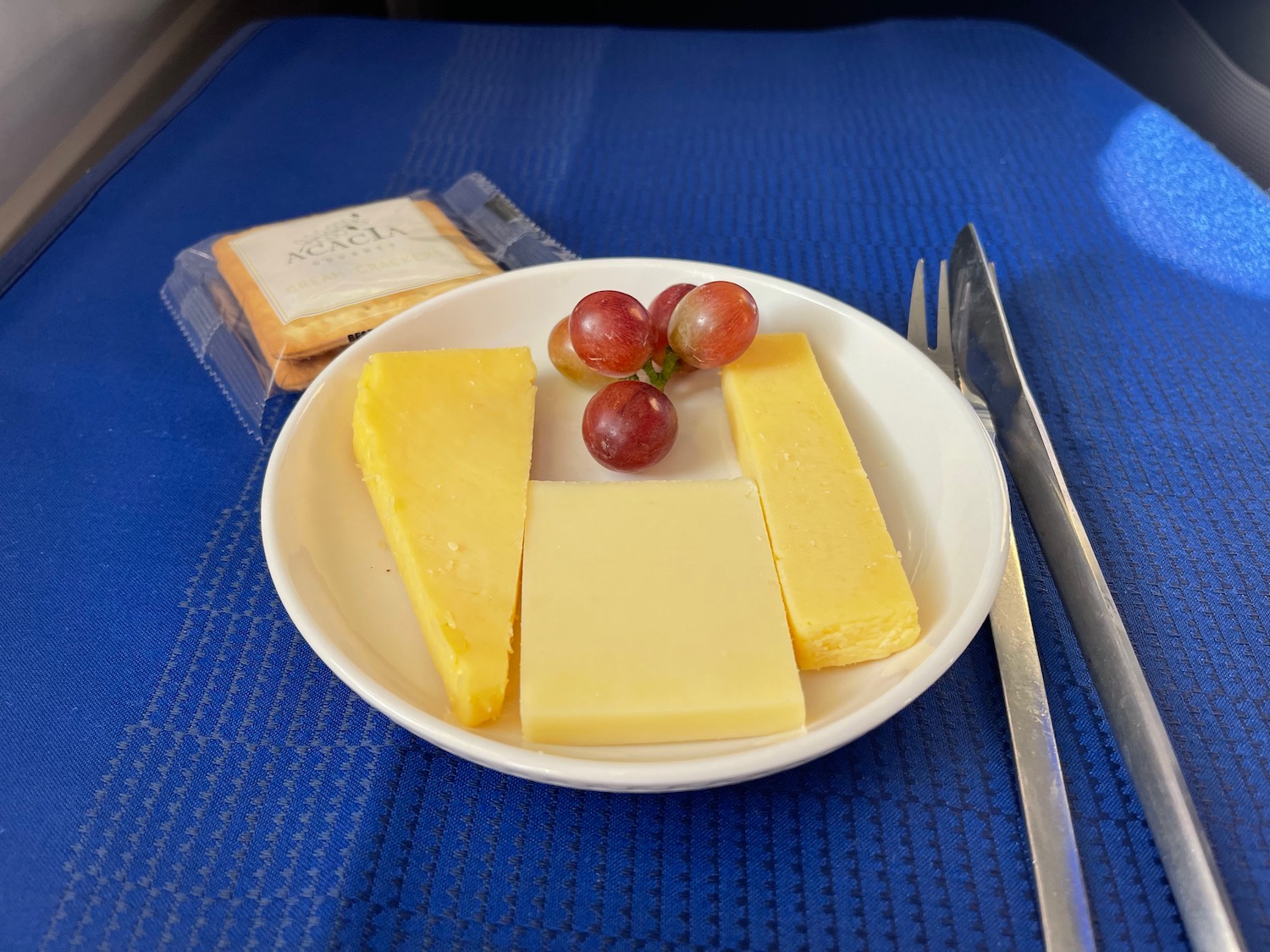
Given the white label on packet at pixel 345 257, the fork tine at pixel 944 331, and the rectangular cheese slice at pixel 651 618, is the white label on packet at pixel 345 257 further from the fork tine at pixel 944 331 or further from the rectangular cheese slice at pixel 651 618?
the fork tine at pixel 944 331

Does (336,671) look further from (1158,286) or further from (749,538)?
(1158,286)

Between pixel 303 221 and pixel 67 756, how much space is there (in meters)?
0.59

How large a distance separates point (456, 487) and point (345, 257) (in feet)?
1.29

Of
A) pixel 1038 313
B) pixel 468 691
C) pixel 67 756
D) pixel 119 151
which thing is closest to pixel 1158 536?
pixel 1038 313

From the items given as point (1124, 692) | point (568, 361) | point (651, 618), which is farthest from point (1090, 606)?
point (568, 361)

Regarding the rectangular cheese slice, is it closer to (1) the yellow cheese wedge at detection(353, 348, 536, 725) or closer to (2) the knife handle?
(1) the yellow cheese wedge at detection(353, 348, 536, 725)

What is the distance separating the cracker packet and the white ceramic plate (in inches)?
4.4

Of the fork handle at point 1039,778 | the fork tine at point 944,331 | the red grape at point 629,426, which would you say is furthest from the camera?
the fork tine at point 944,331

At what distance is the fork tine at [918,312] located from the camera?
0.79 metres

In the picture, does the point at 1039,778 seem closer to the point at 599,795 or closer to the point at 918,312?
the point at 599,795

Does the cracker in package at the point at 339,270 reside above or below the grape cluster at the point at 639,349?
below

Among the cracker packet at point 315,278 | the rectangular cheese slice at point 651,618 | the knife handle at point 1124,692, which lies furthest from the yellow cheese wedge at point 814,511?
the cracker packet at point 315,278

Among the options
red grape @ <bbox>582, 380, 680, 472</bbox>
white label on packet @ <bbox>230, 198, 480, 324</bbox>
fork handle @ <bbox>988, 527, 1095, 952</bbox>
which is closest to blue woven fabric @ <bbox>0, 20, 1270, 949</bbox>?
fork handle @ <bbox>988, 527, 1095, 952</bbox>

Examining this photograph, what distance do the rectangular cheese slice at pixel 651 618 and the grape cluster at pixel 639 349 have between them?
6 centimetres
